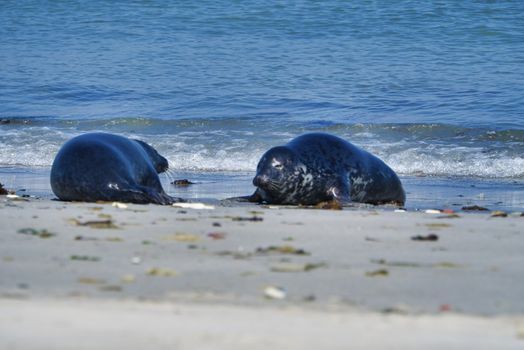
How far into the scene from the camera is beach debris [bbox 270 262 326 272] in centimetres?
402

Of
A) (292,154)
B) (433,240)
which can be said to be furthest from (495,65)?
(433,240)

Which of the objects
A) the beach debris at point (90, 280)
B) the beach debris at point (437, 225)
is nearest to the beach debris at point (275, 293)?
the beach debris at point (90, 280)

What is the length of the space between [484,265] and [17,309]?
6.31ft

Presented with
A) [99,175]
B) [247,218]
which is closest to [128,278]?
[247,218]

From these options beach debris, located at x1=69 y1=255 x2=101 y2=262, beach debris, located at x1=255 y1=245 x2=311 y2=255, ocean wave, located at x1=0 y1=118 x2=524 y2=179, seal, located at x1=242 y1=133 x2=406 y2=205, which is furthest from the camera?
ocean wave, located at x1=0 y1=118 x2=524 y2=179

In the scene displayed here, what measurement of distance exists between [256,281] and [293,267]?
0.33m

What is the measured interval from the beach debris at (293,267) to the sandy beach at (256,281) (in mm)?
12

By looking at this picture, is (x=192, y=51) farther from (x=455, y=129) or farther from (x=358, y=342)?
(x=358, y=342)

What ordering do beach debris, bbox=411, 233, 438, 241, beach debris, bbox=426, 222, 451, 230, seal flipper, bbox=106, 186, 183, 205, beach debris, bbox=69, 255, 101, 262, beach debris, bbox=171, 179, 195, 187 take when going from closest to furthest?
beach debris, bbox=69, 255, 101, 262
beach debris, bbox=411, 233, 438, 241
beach debris, bbox=426, 222, 451, 230
seal flipper, bbox=106, 186, 183, 205
beach debris, bbox=171, 179, 195, 187

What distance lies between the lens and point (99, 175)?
23.9 ft

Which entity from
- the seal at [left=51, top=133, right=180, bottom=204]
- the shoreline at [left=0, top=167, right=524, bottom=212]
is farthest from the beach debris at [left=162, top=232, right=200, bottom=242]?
the shoreline at [left=0, top=167, right=524, bottom=212]

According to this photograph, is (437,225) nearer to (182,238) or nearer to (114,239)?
(182,238)

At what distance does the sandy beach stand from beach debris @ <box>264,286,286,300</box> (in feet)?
0.04

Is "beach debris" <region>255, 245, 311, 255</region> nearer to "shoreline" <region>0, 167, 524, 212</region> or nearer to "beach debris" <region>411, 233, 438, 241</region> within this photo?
"beach debris" <region>411, 233, 438, 241</region>
